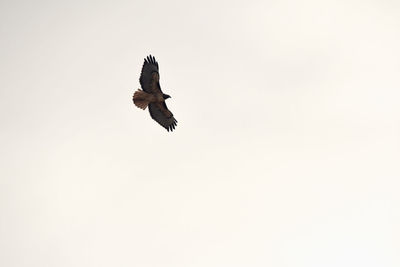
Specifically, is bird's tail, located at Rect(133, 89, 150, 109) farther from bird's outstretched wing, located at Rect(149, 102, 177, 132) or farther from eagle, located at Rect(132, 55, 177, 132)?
bird's outstretched wing, located at Rect(149, 102, 177, 132)

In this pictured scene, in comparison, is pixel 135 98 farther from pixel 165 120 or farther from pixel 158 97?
pixel 165 120

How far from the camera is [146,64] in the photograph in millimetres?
25062

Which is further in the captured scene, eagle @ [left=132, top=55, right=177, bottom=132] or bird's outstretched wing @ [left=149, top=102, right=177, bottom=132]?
bird's outstretched wing @ [left=149, top=102, right=177, bottom=132]

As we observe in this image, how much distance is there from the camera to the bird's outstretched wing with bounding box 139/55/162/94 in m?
A: 24.8

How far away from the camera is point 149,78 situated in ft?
81.9

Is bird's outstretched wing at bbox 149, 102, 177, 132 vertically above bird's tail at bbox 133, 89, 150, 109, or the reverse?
bird's outstretched wing at bbox 149, 102, 177, 132

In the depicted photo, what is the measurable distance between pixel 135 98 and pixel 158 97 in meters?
1.33

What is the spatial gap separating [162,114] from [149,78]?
2709 mm

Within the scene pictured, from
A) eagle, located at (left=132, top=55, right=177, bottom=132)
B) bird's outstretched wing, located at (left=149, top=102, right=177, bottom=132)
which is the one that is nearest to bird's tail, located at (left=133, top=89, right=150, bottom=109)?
eagle, located at (left=132, top=55, right=177, bottom=132)

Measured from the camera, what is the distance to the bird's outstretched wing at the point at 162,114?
85.8ft

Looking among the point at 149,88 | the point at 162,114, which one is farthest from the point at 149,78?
the point at 162,114

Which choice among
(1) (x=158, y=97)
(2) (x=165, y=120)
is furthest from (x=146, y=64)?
(2) (x=165, y=120)

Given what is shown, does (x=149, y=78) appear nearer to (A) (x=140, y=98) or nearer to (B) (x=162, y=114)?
(A) (x=140, y=98)

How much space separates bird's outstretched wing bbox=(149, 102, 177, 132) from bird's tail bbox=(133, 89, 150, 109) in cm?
116
